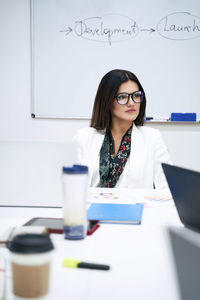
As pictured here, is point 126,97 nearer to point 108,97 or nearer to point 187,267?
point 108,97

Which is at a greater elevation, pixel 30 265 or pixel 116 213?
pixel 30 265

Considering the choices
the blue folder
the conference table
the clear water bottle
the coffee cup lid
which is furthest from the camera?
the blue folder

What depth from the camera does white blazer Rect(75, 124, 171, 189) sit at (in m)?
1.75

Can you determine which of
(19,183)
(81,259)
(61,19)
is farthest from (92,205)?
(61,19)

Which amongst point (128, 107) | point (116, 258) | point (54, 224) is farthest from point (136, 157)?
point (116, 258)

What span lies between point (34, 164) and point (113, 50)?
172 centimetres

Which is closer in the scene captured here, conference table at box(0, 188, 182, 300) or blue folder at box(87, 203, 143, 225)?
conference table at box(0, 188, 182, 300)

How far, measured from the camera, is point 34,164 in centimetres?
109

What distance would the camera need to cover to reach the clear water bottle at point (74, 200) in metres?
0.77

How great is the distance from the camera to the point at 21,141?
110 cm

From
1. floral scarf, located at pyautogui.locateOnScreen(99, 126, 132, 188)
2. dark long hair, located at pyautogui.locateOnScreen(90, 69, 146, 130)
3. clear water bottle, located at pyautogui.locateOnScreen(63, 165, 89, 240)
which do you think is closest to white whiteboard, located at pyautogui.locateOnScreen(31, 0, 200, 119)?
dark long hair, located at pyautogui.locateOnScreen(90, 69, 146, 130)

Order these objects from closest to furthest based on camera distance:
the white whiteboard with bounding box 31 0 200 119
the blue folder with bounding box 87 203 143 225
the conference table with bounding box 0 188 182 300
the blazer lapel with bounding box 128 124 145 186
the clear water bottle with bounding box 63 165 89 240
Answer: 1. the conference table with bounding box 0 188 182 300
2. the clear water bottle with bounding box 63 165 89 240
3. the blue folder with bounding box 87 203 143 225
4. the blazer lapel with bounding box 128 124 145 186
5. the white whiteboard with bounding box 31 0 200 119

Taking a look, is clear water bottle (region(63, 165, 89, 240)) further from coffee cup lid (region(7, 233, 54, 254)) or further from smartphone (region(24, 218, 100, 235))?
coffee cup lid (region(7, 233, 54, 254))

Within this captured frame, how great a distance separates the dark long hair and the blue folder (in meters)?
0.79
